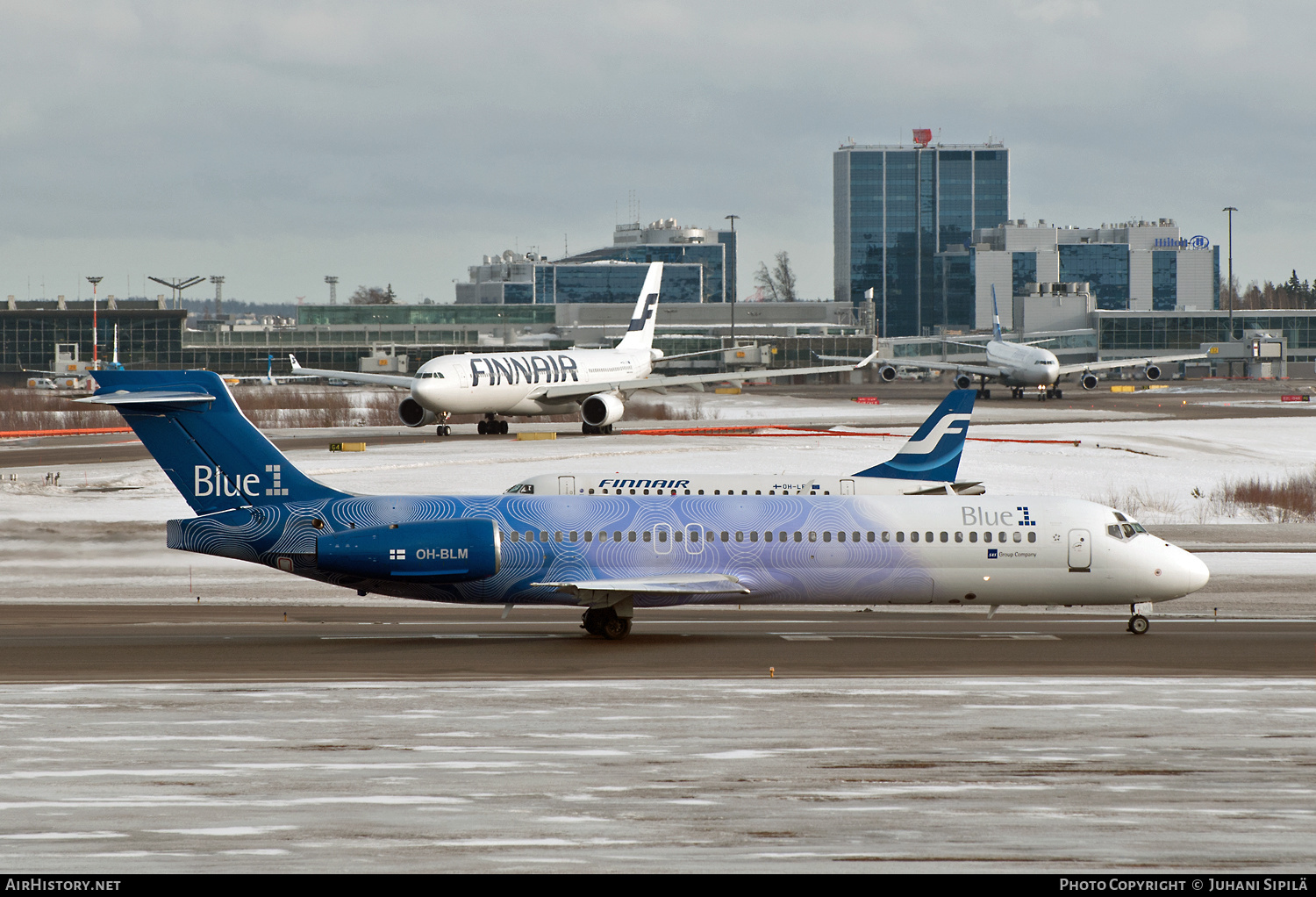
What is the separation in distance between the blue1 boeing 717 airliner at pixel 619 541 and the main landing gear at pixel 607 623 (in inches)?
1.5

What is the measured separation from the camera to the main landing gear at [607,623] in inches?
1236

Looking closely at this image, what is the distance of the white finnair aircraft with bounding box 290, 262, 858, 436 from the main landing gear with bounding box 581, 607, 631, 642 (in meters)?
41.5

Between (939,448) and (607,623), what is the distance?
14.7 meters

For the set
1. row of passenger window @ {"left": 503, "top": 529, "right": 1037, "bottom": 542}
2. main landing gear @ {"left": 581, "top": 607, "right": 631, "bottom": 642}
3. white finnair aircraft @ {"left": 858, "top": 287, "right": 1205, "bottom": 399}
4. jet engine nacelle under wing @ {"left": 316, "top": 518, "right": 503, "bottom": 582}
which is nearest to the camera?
jet engine nacelle under wing @ {"left": 316, "top": 518, "right": 503, "bottom": 582}

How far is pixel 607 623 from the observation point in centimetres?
3145

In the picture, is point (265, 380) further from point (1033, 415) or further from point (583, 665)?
point (583, 665)

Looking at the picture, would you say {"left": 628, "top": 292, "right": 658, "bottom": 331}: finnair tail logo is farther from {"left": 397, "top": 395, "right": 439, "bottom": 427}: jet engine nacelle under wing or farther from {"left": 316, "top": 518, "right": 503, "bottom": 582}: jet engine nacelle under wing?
{"left": 316, "top": 518, "right": 503, "bottom": 582}: jet engine nacelle under wing

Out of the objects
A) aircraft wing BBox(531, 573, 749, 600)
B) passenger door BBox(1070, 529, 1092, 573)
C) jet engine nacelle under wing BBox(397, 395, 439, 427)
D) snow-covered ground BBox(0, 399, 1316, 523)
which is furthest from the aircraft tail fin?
passenger door BBox(1070, 529, 1092, 573)

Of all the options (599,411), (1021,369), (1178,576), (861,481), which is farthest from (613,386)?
(1021,369)

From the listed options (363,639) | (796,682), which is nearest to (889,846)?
(796,682)

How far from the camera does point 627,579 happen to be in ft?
102

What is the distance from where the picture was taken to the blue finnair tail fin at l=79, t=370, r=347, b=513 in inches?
1203

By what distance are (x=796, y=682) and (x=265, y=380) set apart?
152587 millimetres

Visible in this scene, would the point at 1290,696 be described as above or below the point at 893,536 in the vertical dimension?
below
